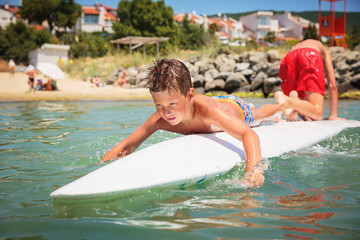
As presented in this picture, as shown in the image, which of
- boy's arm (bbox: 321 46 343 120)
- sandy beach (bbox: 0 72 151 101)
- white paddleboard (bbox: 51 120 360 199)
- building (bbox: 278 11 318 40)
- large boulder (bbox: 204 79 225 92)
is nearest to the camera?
white paddleboard (bbox: 51 120 360 199)

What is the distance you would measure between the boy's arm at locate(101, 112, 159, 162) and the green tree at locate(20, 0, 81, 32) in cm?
4025

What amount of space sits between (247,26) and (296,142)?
236 ft

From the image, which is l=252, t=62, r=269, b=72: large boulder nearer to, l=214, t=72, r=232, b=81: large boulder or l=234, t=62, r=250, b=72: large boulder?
l=234, t=62, r=250, b=72: large boulder

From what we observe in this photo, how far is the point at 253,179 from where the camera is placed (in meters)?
2.17

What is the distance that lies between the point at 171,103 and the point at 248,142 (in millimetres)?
642

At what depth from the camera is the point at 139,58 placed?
2039 cm

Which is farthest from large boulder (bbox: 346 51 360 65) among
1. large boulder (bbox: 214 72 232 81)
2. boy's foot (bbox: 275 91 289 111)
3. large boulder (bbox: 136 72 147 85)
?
boy's foot (bbox: 275 91 289 111)

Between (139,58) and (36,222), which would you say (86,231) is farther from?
(139,58)

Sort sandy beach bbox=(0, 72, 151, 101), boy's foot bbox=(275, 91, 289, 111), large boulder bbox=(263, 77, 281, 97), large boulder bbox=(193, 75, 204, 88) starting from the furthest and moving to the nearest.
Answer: large boulder bbox=(193, 75, 204, 88) < large boulder bbox=(263, 77, 281, 97) < sandy beach bbox=(0, 72, 151, 101) < boy's foot bbox=(275, 91, 289, 111)

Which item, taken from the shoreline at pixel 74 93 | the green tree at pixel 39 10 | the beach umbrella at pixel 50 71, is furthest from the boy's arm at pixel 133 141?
the green tree at pixel 39 10

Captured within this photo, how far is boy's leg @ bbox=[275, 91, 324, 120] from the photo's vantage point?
4027 millimetres

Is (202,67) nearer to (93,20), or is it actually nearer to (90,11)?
(93,20)

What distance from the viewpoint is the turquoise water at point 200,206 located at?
1.52 metres

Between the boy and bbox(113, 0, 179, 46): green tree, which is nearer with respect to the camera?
the boy
